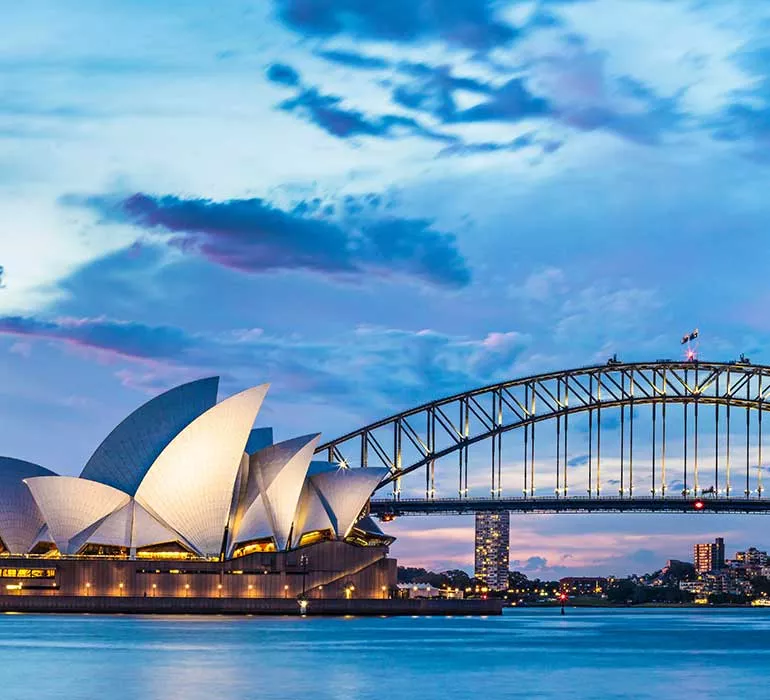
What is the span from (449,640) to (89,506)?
2753 cm

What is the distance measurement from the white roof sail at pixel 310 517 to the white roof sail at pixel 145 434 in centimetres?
996

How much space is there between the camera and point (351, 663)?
63.5 m

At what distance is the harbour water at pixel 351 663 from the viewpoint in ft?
172

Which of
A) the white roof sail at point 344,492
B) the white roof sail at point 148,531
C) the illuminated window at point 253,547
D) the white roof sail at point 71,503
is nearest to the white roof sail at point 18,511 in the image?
the white roof sail at point 71,503

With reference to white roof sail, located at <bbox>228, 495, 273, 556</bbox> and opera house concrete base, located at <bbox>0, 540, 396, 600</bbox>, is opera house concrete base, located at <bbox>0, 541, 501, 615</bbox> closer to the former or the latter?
opera house concrete base, located at <bbox>0, 540, 396, 600</bbox>

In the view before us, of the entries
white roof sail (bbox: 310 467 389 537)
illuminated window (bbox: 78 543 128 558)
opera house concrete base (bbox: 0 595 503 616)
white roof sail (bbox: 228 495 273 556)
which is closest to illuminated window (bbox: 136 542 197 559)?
illuminated window (bbox: 78 543 128 558)

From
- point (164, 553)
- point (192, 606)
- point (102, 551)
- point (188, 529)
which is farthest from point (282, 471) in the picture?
point (102, 551)

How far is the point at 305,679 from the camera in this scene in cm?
5616

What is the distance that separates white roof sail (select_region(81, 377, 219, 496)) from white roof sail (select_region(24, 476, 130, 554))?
1255mm

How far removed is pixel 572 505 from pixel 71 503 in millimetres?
33200

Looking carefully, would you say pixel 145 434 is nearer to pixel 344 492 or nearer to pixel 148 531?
pixel 148 531

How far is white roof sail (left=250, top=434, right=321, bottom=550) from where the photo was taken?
99.4 meters

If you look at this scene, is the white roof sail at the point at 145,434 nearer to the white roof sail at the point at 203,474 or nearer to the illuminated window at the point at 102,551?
the white roof sail at the point at 203,474

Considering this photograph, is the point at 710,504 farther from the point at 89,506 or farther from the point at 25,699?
the point at 25,699
